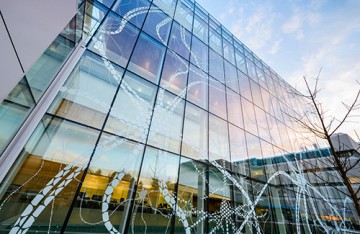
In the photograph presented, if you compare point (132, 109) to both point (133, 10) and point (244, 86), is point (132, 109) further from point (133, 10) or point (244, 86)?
point (244, 86)

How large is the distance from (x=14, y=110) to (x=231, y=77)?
1133cm

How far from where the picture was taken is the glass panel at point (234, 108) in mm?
10264

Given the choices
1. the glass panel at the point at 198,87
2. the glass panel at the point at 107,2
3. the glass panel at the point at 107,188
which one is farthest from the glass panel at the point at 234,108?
the glass panel at the point at 107,2

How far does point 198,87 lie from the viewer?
30.6 ft

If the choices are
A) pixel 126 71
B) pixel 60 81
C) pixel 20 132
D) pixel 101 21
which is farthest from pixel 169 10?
pixel 20 132

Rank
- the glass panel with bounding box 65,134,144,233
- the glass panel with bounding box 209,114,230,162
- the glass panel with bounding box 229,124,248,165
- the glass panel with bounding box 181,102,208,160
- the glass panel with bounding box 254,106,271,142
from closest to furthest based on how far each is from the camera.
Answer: the glass panel with bounding box 65,134,144,233 < the glass panel with bounding box 181,102,208,160 < the glass panel with bounding box 209,114,230,162 < the glass panel with bounding box 229,124,248,165 < the glass panel with bounding box 254,106,271,142

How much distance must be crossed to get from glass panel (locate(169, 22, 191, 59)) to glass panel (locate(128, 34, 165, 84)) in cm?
110

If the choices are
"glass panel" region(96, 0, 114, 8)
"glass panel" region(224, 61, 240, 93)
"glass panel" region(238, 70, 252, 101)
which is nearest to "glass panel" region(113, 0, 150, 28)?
"glass panel" region(96, 0, 114, 8)

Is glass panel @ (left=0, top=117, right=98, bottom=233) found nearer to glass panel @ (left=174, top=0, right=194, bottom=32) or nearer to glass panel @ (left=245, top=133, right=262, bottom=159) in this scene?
glass panel @ (left=245, top=133, right=262, bottom=159)

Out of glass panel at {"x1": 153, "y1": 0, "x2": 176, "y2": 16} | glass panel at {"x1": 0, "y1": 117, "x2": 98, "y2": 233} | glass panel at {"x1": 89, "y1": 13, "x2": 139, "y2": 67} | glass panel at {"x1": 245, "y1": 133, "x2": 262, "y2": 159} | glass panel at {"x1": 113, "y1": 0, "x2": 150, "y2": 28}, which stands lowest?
glass panel at {"x1": 0, "y1": 117, "x2": 98, "y2": 233}

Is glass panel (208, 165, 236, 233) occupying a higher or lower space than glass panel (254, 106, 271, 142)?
lower

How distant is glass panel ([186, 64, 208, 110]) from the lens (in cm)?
875

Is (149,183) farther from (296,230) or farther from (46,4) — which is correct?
(296,230)

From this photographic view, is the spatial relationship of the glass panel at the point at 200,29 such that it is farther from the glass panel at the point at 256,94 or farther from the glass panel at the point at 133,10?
the glass panel at the point at 256,94
